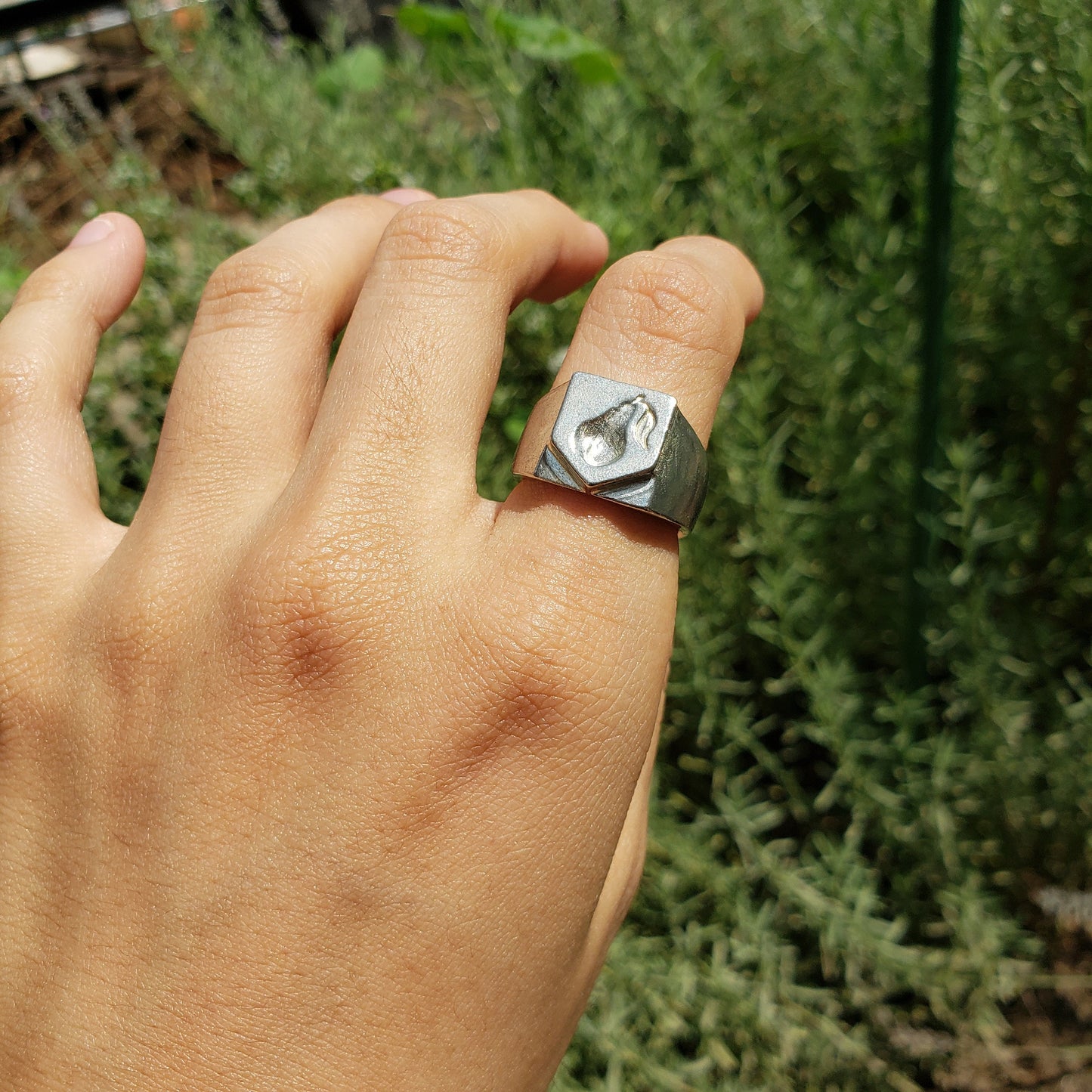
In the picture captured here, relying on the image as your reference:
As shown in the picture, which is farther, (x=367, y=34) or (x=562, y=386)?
(x=367, y=34)

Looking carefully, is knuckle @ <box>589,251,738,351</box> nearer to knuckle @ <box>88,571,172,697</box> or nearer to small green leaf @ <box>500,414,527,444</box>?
knuckle @ <box>88,571,172,697</box>

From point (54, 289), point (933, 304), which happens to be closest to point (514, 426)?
point (933, 304)

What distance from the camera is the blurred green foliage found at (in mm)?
2258

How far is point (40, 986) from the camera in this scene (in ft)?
4.22

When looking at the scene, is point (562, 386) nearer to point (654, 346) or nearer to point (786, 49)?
point (654, 346)

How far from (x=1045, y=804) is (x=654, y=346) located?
1773mm

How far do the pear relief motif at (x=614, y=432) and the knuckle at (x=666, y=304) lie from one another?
0.51 feet

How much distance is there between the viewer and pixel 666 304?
1389 millimetres

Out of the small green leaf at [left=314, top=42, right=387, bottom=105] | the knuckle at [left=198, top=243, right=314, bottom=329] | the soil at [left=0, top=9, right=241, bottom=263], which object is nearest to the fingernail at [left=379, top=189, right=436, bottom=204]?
the knuckle at [left=198, top=243, right=314, bottom=329]

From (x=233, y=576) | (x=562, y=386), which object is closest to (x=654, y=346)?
(x=562, y=386)

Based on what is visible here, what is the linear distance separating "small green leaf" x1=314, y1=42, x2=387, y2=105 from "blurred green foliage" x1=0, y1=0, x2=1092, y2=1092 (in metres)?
0.41

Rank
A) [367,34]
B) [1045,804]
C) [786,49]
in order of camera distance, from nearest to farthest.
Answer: [1045,804] < [786,49] < [367,34]

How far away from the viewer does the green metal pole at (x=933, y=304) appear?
1701mm

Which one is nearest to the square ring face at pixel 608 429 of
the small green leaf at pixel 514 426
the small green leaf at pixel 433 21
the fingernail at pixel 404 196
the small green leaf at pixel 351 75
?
the fingernail at pixel 404 196
